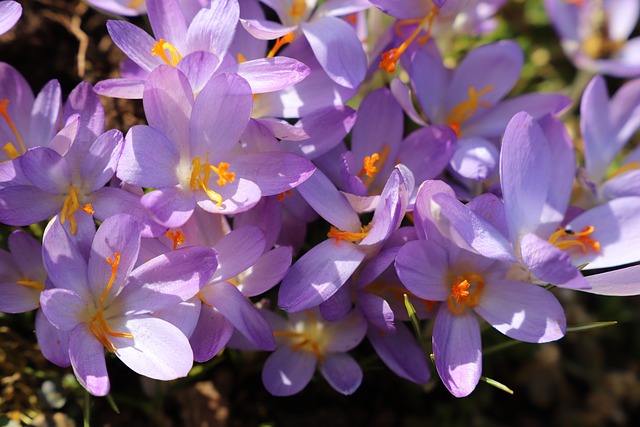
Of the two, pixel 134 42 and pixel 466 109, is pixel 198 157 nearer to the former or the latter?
pixel 134 42

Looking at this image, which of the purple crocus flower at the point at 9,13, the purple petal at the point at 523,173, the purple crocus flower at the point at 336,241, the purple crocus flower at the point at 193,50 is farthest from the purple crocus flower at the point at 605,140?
the purple crocus flower at the point at 9,13

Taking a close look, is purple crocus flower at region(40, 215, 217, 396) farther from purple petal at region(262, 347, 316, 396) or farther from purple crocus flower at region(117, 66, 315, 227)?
purple petal at region(262, 347, 316, 396)

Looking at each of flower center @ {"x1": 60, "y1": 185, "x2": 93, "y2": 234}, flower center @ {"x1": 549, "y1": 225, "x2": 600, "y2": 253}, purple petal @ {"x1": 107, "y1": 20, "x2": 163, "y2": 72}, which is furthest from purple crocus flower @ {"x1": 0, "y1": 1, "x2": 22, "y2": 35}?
flower center @ {"x1": 549, "y1": 225, "x2": 600, "y2": 253}

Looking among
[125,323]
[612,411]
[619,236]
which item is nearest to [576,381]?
[612,411]

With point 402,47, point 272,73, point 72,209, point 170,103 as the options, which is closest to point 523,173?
point 402,47

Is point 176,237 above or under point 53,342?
above
